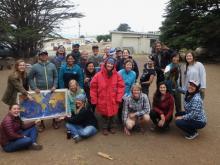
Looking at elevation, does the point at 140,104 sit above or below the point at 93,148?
above

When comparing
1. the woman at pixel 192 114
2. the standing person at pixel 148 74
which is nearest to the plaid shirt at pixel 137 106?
the woman at pixel 192 114

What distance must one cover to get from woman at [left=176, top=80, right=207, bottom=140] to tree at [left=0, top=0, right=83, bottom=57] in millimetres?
19400

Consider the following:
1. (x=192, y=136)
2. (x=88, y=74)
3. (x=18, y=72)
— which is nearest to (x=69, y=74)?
(x=88, y=74)

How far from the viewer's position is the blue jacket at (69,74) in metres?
7.27

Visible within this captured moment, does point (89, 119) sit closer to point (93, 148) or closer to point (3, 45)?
point (93, 148)

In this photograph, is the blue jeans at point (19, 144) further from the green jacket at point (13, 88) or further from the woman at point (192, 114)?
the woman at point (192, 114)

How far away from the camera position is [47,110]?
7082mm

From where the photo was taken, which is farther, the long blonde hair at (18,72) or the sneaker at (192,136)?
the long blonde hair at (18,72)

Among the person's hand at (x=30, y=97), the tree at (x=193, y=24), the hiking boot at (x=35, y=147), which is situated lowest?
the hiking boot at (x=35, y=147)

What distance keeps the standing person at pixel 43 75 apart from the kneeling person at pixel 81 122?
0.75m

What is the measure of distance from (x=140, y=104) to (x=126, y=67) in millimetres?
925

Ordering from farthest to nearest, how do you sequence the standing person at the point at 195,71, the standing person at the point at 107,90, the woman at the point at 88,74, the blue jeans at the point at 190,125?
the woman at the point at 88,74, the standing person at the point at 195,71, the standing person at the point at 107,90, the blue jeans at the point at 190,125

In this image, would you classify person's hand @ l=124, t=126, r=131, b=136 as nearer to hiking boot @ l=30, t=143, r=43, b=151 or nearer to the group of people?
the group of people

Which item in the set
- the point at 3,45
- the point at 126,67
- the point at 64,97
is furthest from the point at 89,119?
the point at 3,45
